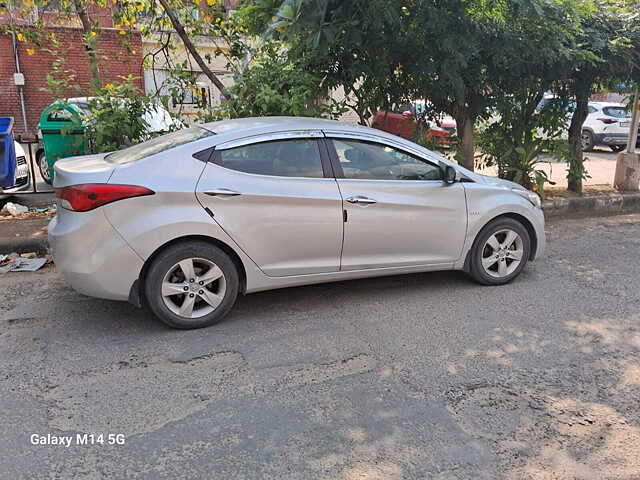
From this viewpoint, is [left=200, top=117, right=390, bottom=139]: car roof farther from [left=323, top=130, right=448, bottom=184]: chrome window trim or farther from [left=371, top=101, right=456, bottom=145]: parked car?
[left=371, top=101, right=456, bottom=145]: parked car

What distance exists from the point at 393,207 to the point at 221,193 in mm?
1437

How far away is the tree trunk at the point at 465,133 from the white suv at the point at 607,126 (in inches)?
412

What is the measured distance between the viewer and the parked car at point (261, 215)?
396 cm

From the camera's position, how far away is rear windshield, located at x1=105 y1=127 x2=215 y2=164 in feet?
14.3

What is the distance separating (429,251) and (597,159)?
1332cm

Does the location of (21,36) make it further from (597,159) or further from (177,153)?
(597,159)

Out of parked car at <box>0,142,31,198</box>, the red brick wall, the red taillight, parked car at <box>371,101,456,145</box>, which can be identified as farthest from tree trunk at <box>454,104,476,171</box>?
the red brick wall

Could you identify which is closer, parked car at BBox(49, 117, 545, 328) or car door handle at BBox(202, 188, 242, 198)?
parked car at BBox(49, 117, 545, 328)

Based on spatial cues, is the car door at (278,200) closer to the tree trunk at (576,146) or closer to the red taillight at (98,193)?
the red taillight at (98,193)

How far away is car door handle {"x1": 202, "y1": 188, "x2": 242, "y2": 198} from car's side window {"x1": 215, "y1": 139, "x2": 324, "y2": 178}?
0.21 m

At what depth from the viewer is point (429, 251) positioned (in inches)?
194

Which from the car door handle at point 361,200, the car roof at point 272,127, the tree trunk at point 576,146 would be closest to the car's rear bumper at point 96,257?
the car roof at point 272,127

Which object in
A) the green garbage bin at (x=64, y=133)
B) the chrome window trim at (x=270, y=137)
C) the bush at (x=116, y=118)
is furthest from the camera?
the green garbage bin at (x=64, y=133)

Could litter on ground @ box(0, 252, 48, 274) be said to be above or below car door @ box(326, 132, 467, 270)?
below
